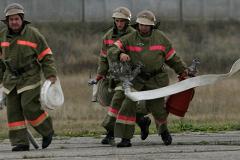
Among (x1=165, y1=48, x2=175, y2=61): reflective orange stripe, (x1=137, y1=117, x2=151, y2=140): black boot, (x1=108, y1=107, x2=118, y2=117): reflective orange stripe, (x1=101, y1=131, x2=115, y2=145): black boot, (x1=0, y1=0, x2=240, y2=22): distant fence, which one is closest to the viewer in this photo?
(x1=165, y1=48, x2=175, y2=61): reflective orange stripe

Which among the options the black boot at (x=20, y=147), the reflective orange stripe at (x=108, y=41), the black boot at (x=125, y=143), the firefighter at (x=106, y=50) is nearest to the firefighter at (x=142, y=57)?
the black boot at (x=125, y=143)

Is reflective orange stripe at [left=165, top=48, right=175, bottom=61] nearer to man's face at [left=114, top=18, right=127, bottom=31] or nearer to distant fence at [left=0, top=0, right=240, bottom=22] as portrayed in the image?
man's face at [left=114, top=18, right=127, bottom=31]

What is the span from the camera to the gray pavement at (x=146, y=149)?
11773mm

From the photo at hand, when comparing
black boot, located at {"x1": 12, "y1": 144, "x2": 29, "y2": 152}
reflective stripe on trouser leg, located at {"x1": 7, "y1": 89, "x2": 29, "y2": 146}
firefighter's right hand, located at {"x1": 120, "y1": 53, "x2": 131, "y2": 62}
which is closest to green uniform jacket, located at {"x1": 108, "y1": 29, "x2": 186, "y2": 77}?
firefighter's right hand, located at {"x1": 120, "y1": 53, "x2": 131, "y2": 62}

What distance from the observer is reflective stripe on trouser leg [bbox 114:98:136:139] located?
1342 centimetres

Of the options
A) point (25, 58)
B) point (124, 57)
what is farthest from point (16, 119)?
point (124, 57)

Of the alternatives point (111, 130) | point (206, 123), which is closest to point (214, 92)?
point (206, 123)

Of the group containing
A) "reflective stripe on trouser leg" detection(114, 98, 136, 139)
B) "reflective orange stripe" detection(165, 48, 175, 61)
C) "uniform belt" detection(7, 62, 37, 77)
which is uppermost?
"reflective orange stripe" detection(165, 48, 175, 61)

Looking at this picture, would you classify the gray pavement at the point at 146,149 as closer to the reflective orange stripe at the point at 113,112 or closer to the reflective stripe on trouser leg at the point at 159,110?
the reflective stripe on trouser leg at the point at 159,110

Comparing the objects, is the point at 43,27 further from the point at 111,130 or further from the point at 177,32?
the point at 111,130

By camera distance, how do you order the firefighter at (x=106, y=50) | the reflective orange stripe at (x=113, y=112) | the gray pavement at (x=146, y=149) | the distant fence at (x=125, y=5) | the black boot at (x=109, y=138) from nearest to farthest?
the gray pavement at (x=146, y=149) < the reflective orange stripe at (x=113, y=112) < the firefighter at (x=106, y=50) < the black boot at (x=109, y=138) < the distant fence at (x=125, y=5)

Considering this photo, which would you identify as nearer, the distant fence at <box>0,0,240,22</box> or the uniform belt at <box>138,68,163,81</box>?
the uniform belt at <box>138,68,163,81</box>

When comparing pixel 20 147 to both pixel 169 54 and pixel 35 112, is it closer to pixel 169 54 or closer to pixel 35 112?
pixel 35 112

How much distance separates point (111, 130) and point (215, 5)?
22.4m
